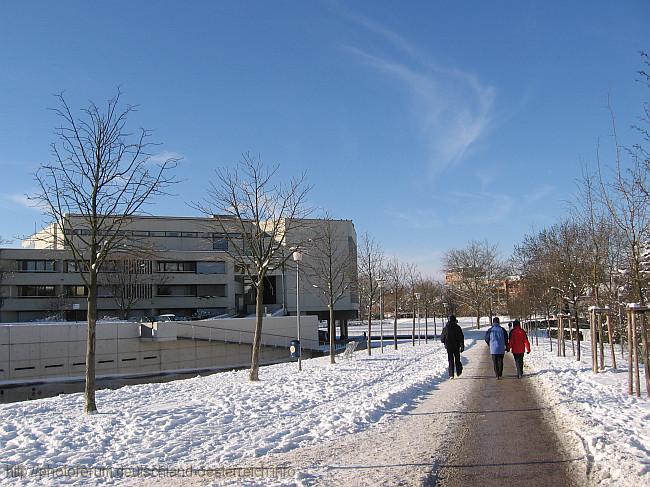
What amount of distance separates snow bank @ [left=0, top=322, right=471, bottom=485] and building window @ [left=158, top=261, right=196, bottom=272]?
50281 mm

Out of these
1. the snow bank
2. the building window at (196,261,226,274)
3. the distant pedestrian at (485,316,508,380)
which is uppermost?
the building window at (196,261,226,274)

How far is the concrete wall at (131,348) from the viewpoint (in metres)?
32.7

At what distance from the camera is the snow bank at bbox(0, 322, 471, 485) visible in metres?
7.59

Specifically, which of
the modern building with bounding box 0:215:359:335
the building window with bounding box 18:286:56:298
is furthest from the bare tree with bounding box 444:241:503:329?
the building window with bounding box 18:286:56:298

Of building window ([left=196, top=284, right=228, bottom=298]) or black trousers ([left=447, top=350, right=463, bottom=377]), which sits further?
building window ([left=196, top=284, right=228, bottom=298])

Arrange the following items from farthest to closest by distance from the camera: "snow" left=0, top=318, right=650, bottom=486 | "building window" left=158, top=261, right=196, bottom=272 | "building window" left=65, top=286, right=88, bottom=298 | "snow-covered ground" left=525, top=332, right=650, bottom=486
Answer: "building window" left=158, top=261, right=196, bottom=272
"building window" left=65, top=286, right=88, bottom=298
"snow" left=0, top=318, right=650, bottom=486
"snow-covered ground" left=525, top=332, right=650, bottom=486

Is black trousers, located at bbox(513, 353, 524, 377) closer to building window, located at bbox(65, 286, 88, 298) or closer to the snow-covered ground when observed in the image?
the snow-covered ground

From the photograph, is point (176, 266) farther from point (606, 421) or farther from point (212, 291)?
point (606, 421)

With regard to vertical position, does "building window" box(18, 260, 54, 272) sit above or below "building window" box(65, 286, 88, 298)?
above

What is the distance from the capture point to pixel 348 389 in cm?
1388

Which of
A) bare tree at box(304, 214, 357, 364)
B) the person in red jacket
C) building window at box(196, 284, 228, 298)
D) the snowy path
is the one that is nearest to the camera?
the snowy path

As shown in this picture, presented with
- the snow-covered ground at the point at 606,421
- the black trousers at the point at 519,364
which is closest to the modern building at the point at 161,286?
the black trousers at the point at 519,364

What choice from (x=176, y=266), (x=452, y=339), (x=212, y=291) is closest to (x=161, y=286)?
(x=176, y=266)

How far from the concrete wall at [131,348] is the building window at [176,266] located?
22042 mm
